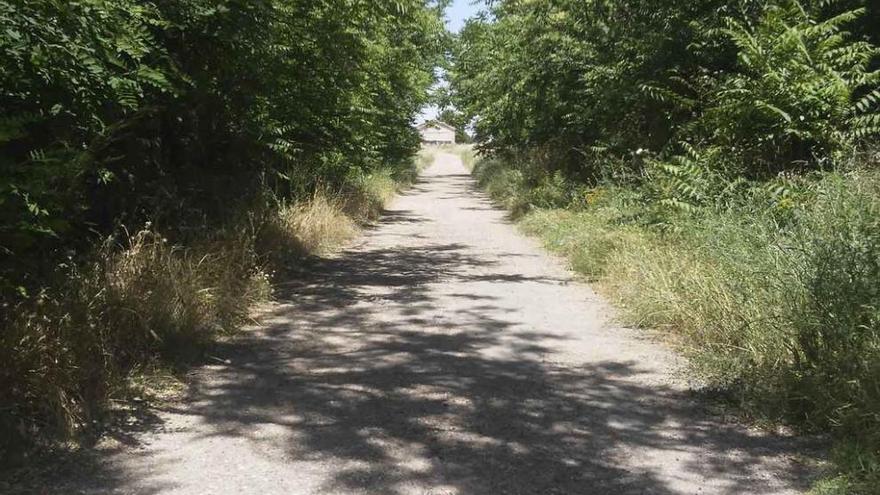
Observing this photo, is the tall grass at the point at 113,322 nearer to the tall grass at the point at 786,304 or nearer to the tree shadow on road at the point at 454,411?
the tree shadow on road at the point at 454,411

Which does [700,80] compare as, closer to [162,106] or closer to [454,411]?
[162,106]

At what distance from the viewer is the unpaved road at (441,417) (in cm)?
428

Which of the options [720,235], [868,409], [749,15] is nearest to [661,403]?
[868,409]

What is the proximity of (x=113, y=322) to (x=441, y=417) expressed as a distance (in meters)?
2.48

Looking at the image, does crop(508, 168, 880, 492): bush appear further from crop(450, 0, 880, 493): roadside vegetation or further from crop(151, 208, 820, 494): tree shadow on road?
crop(151, 208, 820, 494): tree shadow on road

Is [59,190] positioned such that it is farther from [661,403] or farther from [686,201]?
[686,201]

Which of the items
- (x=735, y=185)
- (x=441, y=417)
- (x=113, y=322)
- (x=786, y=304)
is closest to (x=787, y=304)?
(x=786, y=304)

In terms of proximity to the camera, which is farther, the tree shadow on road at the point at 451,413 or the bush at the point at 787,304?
the bush at the point at 787,304

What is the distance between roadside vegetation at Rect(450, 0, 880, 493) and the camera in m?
5.24

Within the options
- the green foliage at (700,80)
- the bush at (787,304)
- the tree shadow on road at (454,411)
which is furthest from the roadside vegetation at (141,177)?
the green foliage at (700,80)

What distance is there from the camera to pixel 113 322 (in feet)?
19.0

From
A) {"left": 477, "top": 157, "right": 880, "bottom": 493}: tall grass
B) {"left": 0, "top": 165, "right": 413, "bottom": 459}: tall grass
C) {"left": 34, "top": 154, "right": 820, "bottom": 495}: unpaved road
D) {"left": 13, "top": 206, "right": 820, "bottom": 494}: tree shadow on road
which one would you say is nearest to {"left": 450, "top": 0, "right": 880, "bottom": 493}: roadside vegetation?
{"left": 477, "top": 157, "right": 880, "bottom": 493}: tall grass

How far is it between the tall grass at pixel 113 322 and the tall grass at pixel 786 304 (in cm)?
406

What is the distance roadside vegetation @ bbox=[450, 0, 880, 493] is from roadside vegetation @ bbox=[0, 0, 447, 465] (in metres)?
4.14
